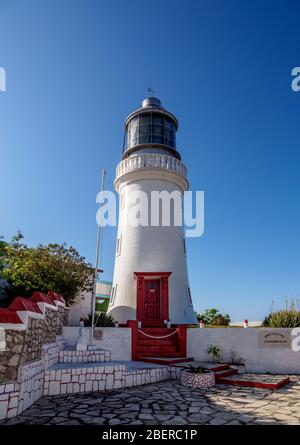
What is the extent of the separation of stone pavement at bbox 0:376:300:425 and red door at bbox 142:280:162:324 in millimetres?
6566

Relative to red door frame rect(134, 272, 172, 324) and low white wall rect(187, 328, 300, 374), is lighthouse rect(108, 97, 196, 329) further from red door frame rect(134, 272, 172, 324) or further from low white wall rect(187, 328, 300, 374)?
low white wall rect(187, 328, 300, 374)

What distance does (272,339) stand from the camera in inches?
420

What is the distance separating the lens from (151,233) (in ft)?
52.8

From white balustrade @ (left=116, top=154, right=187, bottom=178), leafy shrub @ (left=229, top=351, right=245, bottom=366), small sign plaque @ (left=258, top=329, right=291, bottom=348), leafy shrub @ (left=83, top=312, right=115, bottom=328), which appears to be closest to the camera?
small sign plaque @ (left=258, top=329, right=291, bottom=348)

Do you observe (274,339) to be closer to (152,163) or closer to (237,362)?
(237,362)

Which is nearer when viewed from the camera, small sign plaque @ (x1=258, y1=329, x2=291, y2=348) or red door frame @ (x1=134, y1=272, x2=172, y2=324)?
small sign plaque @ (x1=258, y1=329, x2=291, y2=348)

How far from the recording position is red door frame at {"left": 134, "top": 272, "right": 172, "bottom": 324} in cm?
1452

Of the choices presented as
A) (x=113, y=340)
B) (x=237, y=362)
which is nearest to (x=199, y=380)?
(x=237, y=362)

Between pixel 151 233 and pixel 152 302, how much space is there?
11.7 ft

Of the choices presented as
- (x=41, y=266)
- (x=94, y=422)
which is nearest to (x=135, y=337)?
(x=41, y=266)

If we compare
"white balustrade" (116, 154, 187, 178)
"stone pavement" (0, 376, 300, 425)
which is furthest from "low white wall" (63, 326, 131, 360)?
"white balustrade" (116, 154, 187, 178)

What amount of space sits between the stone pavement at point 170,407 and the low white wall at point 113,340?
344 cm

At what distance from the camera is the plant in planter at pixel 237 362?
407 inches

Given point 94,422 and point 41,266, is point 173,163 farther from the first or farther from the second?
point 94,422
